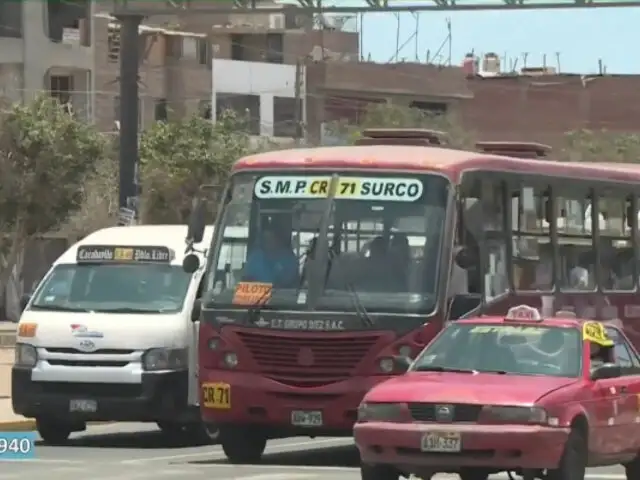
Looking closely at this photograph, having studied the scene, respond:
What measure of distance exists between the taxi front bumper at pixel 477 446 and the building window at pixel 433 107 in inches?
2608

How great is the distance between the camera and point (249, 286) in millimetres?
17844

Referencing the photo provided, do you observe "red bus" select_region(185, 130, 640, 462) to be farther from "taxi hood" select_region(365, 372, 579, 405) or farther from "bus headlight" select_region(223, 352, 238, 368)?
"taxi hood" select_region(365, 372, 579, 405)

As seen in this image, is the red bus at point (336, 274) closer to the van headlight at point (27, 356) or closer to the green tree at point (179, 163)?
the van headlight at point (27, 356)

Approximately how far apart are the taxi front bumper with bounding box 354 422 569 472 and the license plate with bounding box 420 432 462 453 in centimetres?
2

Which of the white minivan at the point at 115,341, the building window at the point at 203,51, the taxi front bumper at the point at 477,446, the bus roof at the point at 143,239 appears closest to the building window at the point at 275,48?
the building window at the point at 203,51

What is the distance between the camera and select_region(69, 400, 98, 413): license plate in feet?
64.0

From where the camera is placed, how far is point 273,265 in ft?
58.6

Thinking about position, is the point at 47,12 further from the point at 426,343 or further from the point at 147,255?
the point at 426,343

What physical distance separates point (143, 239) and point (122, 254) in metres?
0.34

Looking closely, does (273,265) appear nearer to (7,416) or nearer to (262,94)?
(7,416)

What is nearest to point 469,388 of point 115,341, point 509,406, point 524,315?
point 509,406

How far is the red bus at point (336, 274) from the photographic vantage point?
17.3 meters

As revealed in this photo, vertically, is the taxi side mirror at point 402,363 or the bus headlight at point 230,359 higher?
the taxi side mirror at point 402,363

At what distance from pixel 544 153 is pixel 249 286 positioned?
5653mm
